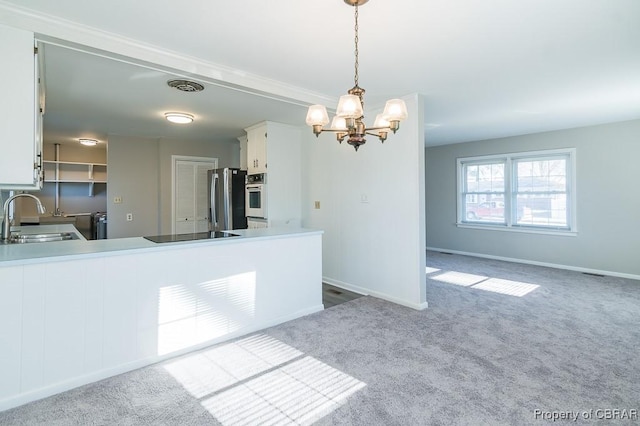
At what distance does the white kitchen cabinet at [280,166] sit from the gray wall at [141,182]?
168 centimetres

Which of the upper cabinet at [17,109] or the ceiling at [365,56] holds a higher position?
the ceiling at [365,56]

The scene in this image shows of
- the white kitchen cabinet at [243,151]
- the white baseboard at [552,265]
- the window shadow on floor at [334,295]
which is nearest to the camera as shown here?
the window shadow on floor at [334,295]

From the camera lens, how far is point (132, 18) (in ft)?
6.81

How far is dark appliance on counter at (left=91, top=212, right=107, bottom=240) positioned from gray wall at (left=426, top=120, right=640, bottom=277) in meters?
7.11

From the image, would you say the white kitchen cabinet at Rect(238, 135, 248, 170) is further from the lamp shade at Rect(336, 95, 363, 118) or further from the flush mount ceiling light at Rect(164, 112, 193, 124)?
the lamp shade at Rect(336, 95, 363, 118)

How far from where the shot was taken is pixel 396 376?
2207 mm

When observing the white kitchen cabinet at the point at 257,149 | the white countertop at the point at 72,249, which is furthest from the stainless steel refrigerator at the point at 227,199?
the white countertop at the point at 72,249

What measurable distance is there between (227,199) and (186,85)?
220 centimetres

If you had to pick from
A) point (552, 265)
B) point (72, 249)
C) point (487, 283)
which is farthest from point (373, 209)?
point (552, 265)

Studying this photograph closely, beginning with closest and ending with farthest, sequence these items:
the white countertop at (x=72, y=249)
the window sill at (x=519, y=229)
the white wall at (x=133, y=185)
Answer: the white countertop at (x=72, y=249) < the white wall at (x=133, y=185) < the window sill at (x=519, y=229)

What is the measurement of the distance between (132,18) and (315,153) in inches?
117

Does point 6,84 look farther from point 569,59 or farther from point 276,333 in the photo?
point 569,59

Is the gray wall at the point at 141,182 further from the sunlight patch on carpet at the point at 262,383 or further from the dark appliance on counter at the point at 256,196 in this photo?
the sunlight patch on carpet at the point at 262,383

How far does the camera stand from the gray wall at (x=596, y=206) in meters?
4.76
